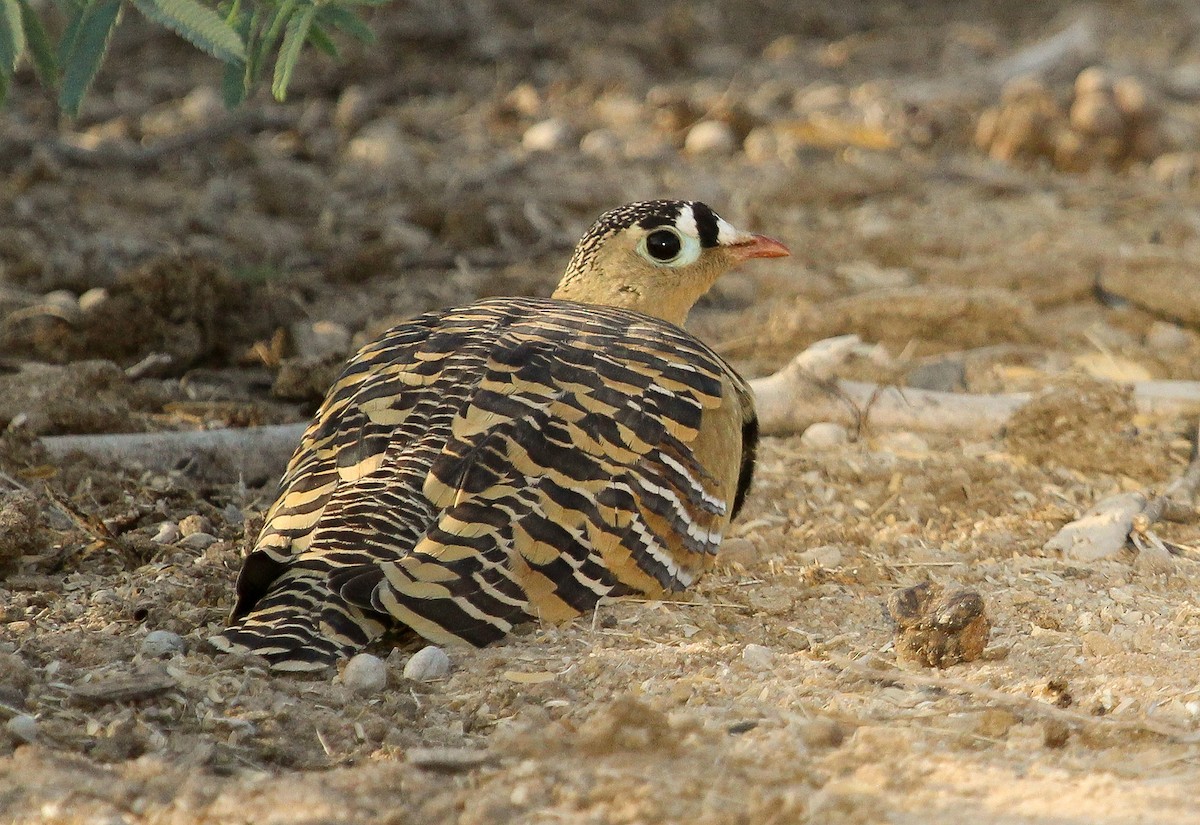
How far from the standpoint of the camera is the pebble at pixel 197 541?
4.15m

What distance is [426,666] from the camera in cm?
333

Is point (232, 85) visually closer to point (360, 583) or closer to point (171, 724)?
point (360, 583)

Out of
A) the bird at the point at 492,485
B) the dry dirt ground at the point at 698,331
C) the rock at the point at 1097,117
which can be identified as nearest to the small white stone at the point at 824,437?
the dry dirt ground at the point at 698,331

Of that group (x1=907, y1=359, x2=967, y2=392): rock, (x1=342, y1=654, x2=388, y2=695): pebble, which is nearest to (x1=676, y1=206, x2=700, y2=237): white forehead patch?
(x1=907, y1=359, x2=967, y2=392): rock

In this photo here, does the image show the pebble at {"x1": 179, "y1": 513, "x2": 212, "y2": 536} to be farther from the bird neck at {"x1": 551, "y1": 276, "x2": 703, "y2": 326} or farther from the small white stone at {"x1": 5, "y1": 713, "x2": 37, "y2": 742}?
the bird neck at {"x1": 551, "y1": 276, "x2": 703, "y2": 326}

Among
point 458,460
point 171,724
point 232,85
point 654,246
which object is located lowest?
point 171,724

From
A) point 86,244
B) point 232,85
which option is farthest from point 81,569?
point 86,244

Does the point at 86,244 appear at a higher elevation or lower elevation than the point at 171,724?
higher

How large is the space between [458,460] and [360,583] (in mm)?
407

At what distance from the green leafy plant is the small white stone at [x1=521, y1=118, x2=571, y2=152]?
13.5 feet

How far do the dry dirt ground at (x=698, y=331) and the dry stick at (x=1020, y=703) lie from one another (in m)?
0.01

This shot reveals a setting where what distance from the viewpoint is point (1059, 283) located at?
265 inches

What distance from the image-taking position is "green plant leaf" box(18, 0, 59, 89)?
14.1 feet

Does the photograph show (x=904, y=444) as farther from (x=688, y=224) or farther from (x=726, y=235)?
(x=688, y=224)
